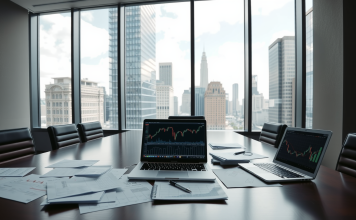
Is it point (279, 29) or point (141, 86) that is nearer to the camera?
point (279, 29)

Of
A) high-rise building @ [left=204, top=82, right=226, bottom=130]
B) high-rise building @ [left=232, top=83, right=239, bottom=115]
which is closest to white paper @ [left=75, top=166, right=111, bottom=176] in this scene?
high-rise building @ [left=204, top=82, right=226, bottom=130]

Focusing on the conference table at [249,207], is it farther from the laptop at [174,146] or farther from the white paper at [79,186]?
the laptop at [174,146]

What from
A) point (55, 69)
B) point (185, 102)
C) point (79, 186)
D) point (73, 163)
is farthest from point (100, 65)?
point (79, 186)

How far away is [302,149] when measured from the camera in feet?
3.43

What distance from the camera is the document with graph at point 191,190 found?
760 millimetres

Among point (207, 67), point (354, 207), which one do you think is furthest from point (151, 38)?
point (354, 207)

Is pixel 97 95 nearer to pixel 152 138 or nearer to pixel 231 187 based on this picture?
pixel 152 138

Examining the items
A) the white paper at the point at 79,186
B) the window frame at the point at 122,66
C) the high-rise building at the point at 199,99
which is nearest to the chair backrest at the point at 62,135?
the white paper at the point at 79,186

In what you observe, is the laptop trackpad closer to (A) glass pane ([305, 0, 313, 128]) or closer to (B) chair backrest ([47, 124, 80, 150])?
(B) chair backrest ([47, 124, 80, 150])

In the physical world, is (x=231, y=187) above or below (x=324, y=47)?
below

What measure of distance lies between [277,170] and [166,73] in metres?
3.15

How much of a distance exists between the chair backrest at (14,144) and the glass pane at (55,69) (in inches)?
105

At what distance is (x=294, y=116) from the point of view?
3635mm

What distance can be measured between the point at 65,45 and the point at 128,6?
1589 mm
